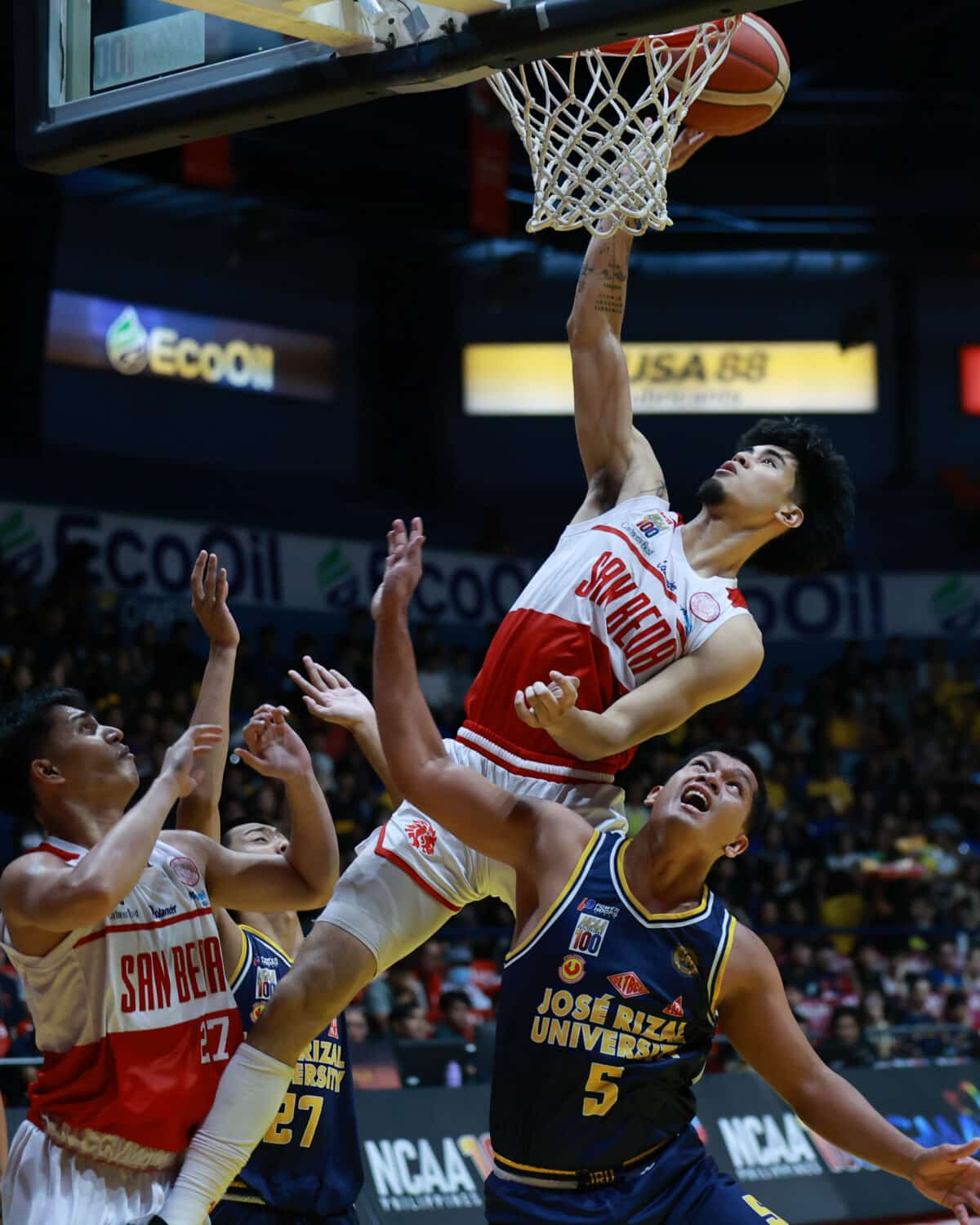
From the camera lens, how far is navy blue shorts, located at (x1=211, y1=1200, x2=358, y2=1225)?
15.4 feet

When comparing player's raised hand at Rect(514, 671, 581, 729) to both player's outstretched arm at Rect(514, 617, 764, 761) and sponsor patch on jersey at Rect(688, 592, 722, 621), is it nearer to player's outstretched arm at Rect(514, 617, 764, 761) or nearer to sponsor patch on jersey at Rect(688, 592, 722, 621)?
player's outstretched arm at Rect(514, 617, 764, 761)

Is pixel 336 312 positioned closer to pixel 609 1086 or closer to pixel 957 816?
pixel 957 816

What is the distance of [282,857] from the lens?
4527mm

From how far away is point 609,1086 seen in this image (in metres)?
4.01

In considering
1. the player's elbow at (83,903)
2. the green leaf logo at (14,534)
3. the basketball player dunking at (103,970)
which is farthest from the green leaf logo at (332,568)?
the player's elbow at (83,903)

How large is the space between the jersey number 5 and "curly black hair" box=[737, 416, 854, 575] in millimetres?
1718

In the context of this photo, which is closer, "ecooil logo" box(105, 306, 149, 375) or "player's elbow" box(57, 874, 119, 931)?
"player's elbow" box(57, 874, 119, 931)

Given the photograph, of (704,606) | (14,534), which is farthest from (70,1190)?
(14,534)

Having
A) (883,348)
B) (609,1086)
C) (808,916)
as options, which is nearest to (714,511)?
(609,1086)

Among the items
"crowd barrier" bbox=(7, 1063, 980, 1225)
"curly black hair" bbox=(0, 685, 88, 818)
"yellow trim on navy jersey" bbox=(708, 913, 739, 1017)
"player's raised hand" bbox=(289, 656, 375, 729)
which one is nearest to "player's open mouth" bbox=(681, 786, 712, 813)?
"yellow trim on navy jersey" bbox=(708, 913, 739, 1017)

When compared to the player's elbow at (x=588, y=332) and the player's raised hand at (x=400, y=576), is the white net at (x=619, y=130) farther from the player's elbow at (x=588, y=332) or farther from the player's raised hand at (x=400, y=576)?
the player's raised hand at (x=400, y=576)

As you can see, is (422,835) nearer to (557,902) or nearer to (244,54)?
(557,902)

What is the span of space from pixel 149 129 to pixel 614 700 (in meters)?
1.85

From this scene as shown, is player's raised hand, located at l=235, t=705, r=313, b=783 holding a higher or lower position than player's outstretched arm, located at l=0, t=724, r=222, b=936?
higher
